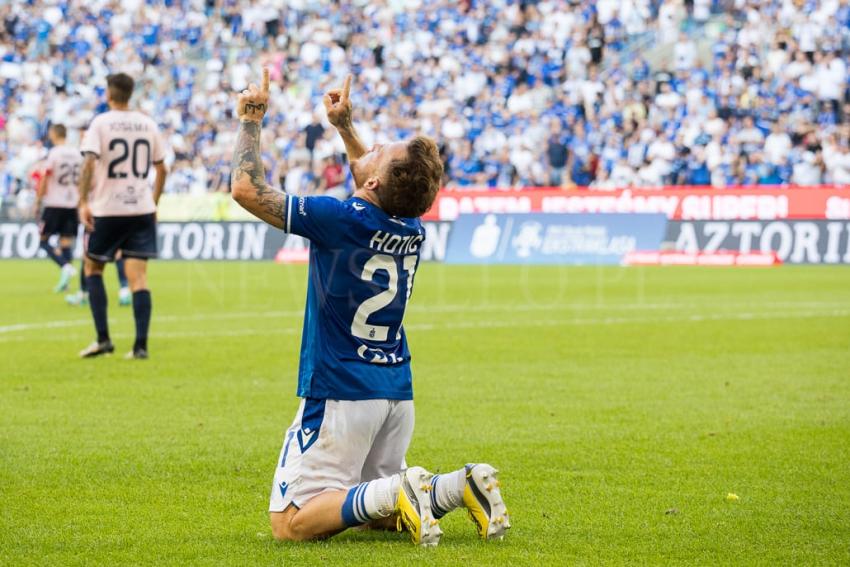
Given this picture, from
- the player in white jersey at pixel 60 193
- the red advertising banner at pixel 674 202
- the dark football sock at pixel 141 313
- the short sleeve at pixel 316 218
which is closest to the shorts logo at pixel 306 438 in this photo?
the short sleeve at pixel 316 218

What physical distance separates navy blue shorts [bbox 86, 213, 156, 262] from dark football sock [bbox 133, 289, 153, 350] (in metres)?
0.35

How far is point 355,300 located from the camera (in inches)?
218

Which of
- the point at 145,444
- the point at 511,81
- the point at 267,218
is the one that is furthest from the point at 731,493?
the point at 511,81

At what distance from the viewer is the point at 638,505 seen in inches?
243

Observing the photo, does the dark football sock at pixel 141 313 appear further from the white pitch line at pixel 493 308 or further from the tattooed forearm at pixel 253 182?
the tattooed forearm at pixel 253 182

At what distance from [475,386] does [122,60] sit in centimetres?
3646

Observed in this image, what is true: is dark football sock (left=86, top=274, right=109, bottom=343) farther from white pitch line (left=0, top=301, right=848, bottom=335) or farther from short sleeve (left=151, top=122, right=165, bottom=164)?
white pitch line (left=0, top=301, right=848, bottom=335)

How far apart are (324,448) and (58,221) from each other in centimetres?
1494

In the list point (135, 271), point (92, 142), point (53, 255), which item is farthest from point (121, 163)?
point (53, 255)

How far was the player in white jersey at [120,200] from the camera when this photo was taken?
11.8 meters

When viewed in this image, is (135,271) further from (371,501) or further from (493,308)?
(371,501)

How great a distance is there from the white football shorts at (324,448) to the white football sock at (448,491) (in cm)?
37

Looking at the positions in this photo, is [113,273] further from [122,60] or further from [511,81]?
[122,60]

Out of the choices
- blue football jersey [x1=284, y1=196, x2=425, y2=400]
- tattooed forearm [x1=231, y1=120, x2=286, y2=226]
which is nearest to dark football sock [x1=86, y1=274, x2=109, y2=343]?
blue football jersey [x1=284, y1=196, x2=425, y2=400]
